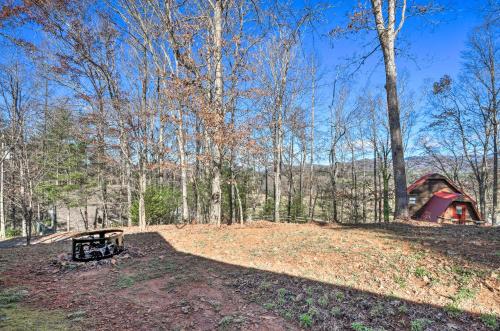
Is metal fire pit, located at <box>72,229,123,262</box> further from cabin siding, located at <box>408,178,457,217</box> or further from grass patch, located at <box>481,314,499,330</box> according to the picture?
cabin siding, located at <box>408,178,457,217</box>

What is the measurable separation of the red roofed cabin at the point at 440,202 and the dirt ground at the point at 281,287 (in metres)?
14.1

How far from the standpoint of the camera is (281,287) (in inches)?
146

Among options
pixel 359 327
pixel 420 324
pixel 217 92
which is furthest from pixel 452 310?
pixel 217 92

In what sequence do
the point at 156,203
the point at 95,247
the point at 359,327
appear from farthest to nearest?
the point at 156,203 → the point at 95,247 → the point at 359,327

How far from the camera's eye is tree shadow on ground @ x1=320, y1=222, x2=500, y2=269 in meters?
3.93

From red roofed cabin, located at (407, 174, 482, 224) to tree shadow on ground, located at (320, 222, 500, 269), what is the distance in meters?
13.6

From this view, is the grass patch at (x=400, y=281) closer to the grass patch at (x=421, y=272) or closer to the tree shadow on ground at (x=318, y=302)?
the grass patch at (x=421, y=272)

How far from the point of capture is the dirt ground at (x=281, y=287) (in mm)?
2869

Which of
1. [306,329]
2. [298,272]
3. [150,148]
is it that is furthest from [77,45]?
[306,329]

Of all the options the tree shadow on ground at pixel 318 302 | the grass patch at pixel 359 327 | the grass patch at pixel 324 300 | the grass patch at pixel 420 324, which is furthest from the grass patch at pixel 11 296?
the grass patch at pixel 420 324

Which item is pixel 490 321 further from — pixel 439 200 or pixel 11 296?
pixel 439 200

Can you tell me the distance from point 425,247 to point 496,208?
50.3 feet

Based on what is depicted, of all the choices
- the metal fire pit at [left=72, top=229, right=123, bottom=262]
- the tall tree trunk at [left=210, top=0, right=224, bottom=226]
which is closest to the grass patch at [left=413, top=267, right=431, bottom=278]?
the metal fire pit at [left=72, top=229, right=123, bottom=262]

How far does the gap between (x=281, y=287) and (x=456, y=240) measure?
3622 mm
